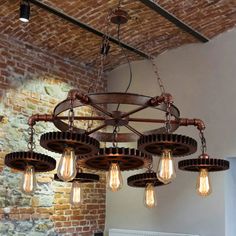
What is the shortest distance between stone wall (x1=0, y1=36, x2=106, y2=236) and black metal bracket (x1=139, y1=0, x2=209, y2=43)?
172 cm

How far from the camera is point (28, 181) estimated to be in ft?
7.91

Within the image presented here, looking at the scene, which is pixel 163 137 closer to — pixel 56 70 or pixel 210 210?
pixel 210 210

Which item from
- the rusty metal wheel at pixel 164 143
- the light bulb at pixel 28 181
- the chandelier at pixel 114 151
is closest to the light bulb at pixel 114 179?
the chandelier at pixel 114 151

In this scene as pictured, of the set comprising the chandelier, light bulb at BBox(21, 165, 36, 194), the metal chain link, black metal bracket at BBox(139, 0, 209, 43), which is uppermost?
black metal bracket at BBox(139, 0, 209, 43)

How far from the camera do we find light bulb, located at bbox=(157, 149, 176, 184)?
209cm

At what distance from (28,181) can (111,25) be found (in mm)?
Result: 2781

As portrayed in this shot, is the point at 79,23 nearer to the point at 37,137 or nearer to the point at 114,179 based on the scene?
the point at 37,137

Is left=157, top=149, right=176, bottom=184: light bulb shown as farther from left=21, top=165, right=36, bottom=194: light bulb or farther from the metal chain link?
the metal chain link

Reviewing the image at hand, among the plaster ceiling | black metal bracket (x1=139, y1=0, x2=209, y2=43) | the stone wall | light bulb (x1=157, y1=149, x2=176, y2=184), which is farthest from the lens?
the stone wall

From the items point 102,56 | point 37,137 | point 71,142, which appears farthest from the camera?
point 102,56

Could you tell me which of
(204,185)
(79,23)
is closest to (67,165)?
(204,185)

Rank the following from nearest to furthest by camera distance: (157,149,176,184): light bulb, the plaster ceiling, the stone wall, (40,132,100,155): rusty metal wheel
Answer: (40,132,100,155): rusty metal wheel → (157,149,176,184): light bulb → the plaster ceiling → the stone wall

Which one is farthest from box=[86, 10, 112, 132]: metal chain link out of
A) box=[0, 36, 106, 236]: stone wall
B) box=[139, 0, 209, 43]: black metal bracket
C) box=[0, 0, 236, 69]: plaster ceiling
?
box=[139, 0, 209, 43]: black metal bracket

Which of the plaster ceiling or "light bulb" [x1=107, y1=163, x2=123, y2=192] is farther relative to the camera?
the plaster ceiling
